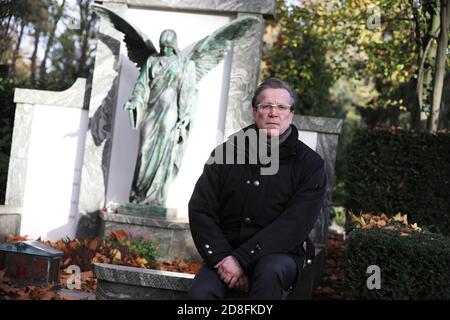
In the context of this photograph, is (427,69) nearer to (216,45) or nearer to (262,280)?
(216,45)

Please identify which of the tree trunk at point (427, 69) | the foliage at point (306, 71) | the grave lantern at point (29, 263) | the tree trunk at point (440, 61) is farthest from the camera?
the foliage at point (306, 71)

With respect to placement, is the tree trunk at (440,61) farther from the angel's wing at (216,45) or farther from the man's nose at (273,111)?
the man's nose at (273,111)

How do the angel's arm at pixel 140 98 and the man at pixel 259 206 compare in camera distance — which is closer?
the man at pixel 259 206

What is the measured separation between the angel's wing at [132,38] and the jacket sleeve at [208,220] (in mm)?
4198

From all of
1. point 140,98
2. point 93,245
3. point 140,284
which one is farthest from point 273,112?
point 140,98

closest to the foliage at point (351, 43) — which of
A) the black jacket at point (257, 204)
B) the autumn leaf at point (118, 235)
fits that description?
the autumn leaf at point (118, 235)

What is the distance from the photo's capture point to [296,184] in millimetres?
3949

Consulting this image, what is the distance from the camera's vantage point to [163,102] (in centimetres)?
763

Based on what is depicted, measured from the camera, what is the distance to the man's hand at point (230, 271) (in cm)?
367

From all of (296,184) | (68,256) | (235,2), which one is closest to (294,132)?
(296,184)

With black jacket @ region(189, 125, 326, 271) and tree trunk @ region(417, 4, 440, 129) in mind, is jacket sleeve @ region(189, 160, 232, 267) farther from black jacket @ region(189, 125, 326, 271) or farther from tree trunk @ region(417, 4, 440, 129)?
tree trunk @ region(417, 4, 440, 129)

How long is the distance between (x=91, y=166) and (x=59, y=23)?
788 cm

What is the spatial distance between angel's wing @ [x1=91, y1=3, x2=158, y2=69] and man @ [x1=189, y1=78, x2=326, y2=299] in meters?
4.10

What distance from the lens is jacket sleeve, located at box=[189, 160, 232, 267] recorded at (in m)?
3.77
